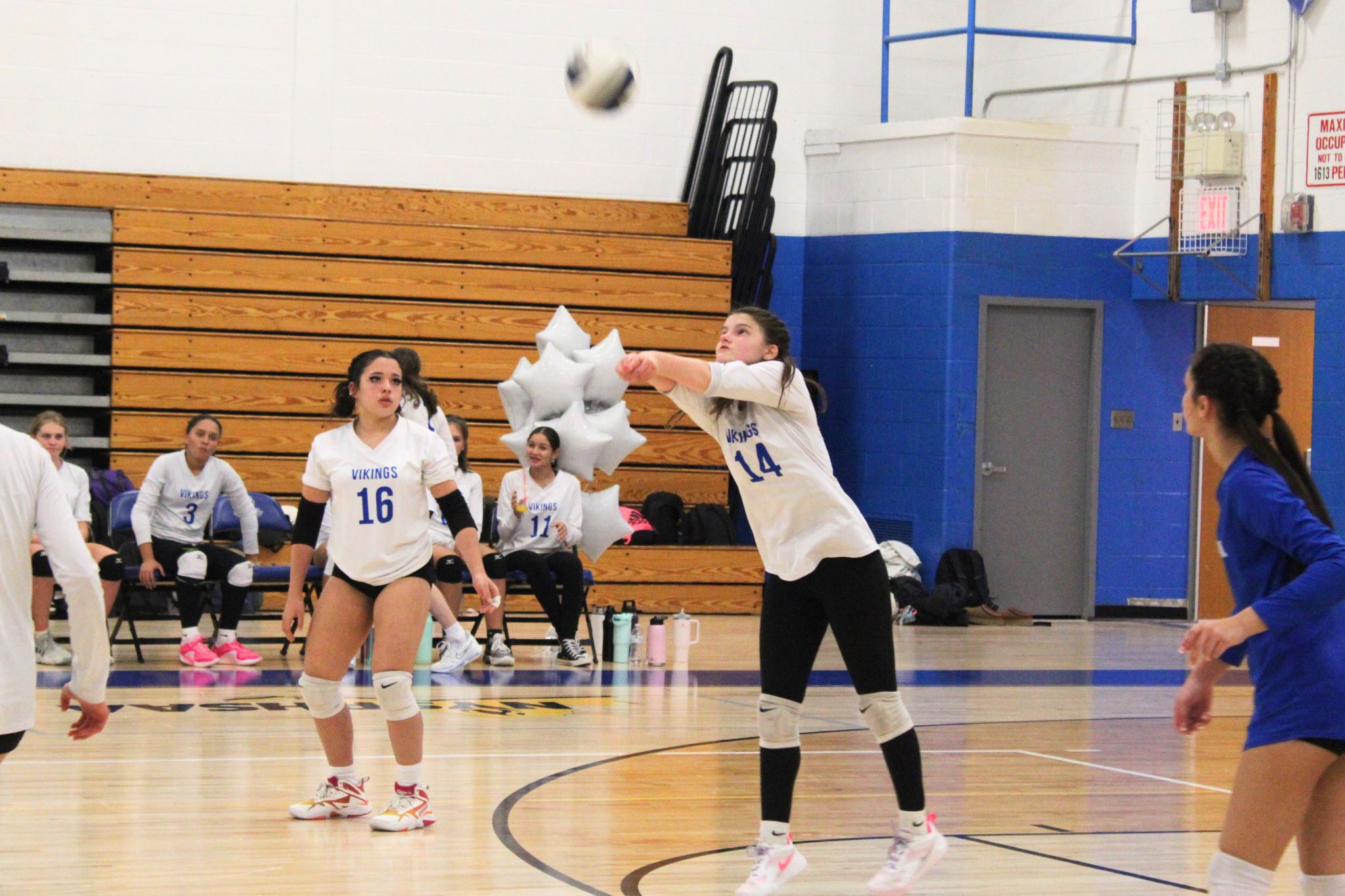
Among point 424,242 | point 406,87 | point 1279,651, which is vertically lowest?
point 1279,651

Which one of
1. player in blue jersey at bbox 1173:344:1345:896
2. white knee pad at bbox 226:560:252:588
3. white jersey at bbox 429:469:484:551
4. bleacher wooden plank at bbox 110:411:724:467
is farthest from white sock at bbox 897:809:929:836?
bleacher wooden plank at bbox 110:411:724:467

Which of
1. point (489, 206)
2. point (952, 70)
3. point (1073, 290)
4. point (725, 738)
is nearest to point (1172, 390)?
point (1073, 290)

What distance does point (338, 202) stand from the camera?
Result: 12391 mm

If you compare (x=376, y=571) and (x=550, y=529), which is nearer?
(x=376, y=571)

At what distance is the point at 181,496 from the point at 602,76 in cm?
334

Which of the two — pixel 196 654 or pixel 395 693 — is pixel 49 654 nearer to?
pixel 196 654

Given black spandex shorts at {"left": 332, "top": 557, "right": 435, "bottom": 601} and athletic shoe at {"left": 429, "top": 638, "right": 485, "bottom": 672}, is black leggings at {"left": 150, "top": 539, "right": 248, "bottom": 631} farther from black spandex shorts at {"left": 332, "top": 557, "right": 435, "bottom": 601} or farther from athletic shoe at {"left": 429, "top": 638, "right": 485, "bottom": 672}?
black spandex shorts at {"left": 332, "top": 557, "right": 435, "bottom": 601}

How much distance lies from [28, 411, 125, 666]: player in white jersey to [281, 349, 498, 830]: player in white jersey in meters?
3.32

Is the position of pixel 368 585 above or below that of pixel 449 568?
above

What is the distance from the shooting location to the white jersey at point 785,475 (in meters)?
4.12

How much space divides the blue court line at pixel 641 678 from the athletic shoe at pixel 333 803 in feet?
9.63

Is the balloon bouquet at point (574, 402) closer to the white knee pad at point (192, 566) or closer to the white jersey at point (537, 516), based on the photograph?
the white jersey at point (537, 516)

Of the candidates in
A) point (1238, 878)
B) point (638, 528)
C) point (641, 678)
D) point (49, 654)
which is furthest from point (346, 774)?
point (638, 528)

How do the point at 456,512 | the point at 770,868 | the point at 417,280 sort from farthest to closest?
the point at 417,280, the point at 456,512, the point at 770,868
